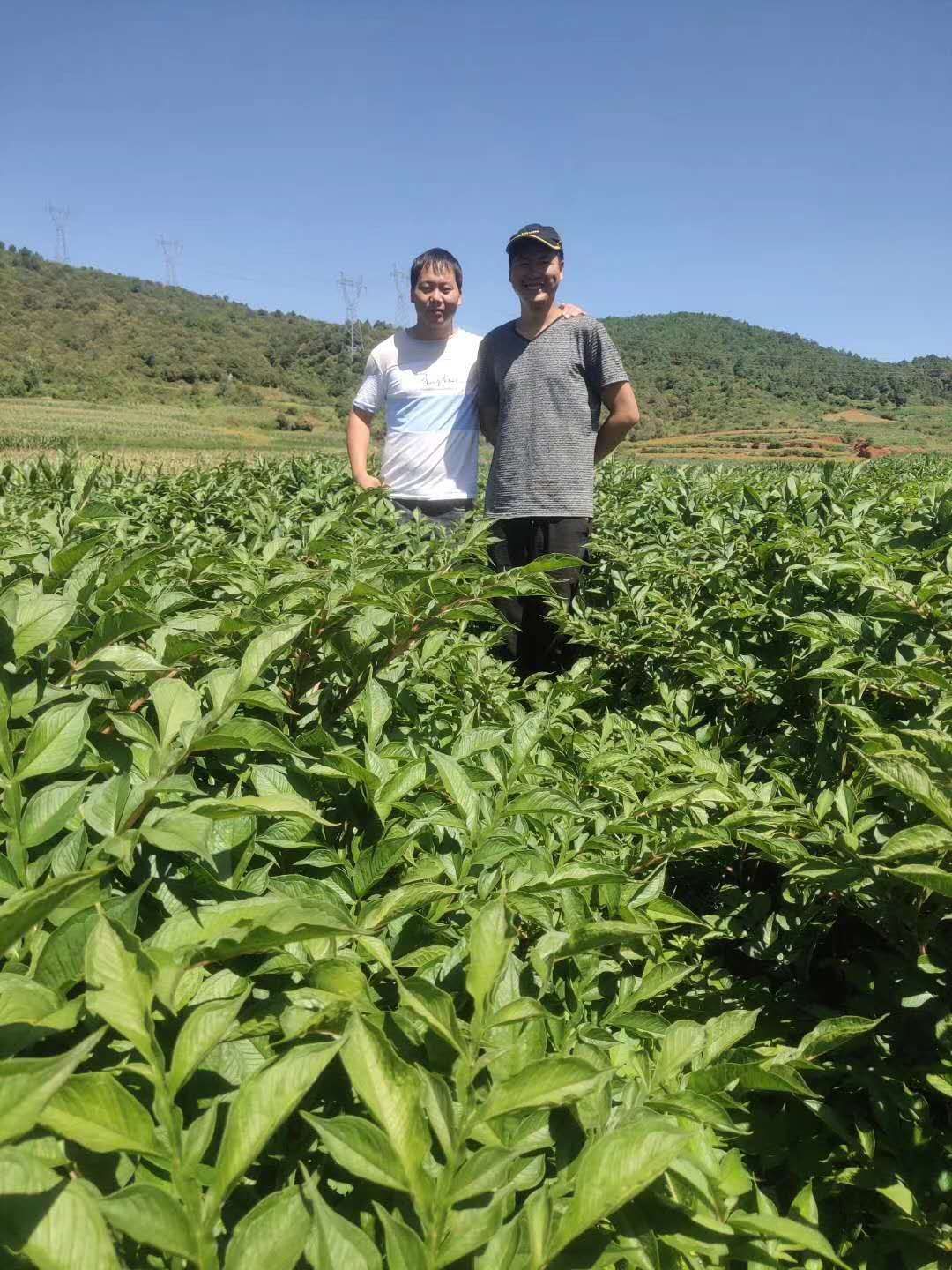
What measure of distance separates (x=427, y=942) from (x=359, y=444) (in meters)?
3.69

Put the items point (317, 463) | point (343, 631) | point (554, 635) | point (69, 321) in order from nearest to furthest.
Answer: point (343, 631), point (554, 635), point (317, 463), point (69, 321)

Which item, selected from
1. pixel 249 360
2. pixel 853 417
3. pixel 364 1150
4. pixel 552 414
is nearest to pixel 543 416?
pixel 552 414

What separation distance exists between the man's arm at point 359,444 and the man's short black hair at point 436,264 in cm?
72

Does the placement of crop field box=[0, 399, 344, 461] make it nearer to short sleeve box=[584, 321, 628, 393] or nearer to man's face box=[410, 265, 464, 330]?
man's face box=[410, 265, 464, 330]

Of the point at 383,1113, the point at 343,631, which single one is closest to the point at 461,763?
the point at 343,631

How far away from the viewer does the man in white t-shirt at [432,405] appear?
4.28 metres

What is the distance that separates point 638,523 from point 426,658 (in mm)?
2936

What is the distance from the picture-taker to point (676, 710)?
2859mm

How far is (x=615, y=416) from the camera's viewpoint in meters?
4.30

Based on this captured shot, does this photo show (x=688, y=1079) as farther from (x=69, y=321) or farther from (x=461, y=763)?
(x=69, y=321)

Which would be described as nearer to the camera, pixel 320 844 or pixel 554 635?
pixel 320 844

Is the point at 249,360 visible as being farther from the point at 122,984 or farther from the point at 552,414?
the point at 122,984

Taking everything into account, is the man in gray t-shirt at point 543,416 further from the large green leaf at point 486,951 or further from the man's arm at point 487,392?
the large green leaf at point 486,951

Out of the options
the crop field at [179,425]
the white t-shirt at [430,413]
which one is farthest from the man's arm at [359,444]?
the crop field at [179,425]
